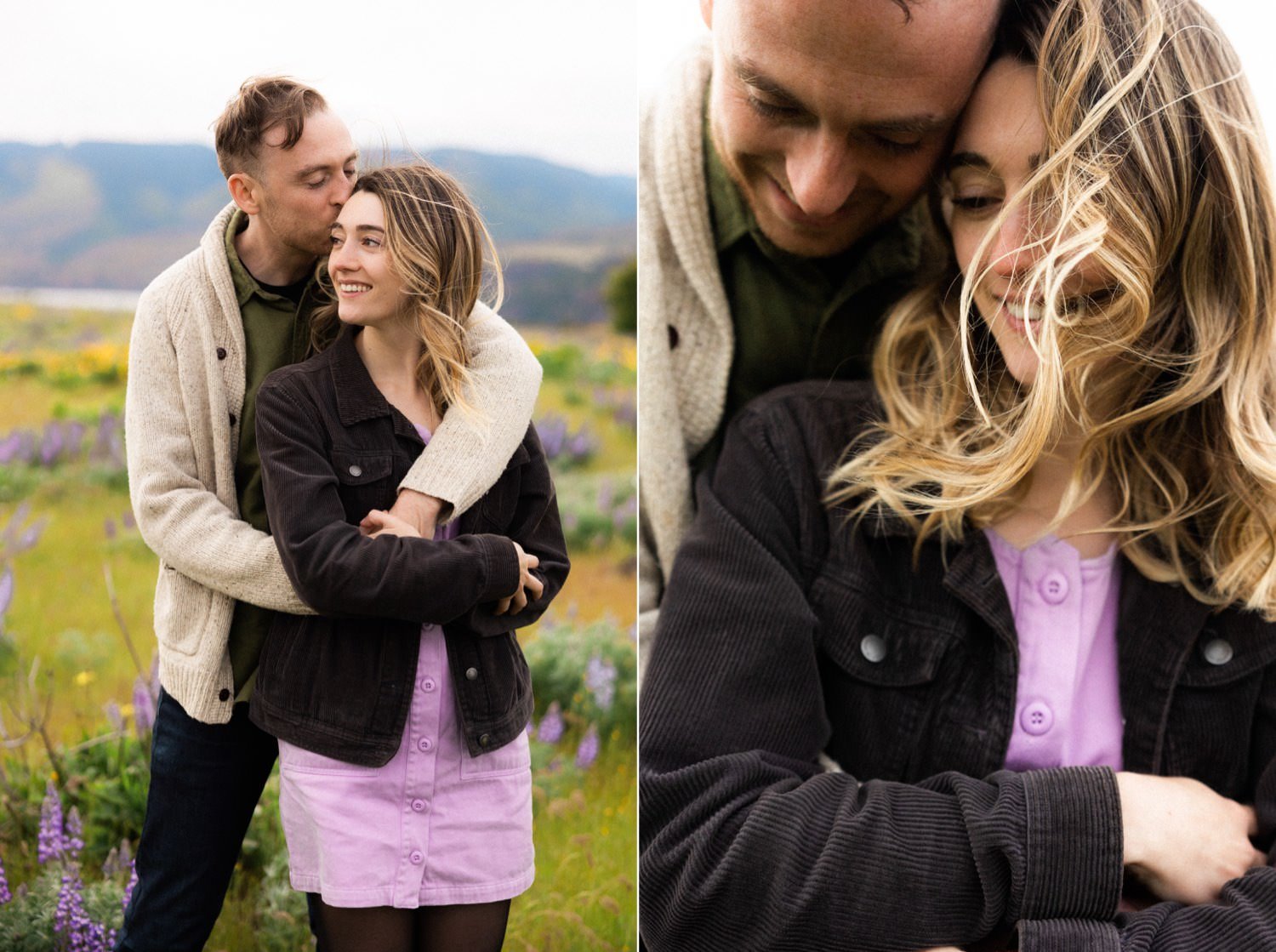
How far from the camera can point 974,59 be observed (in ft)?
Answer: 5.54

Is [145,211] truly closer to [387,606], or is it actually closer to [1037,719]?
[387,606]

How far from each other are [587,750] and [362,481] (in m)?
0.56

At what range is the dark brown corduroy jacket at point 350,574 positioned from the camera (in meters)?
1.42

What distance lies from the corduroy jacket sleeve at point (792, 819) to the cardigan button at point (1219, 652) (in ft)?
0.95

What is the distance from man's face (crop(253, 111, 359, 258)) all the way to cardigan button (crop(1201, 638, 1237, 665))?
1352 millimetres

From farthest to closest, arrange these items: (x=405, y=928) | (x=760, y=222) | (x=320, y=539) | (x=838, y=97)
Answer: (x=760, y=222), (x=838, y=97), (x=405, y=928), (x=320, y=539)

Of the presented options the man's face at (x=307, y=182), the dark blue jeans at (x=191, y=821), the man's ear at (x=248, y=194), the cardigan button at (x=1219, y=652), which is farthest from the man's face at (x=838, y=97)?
the dark blue jeans at (x=191, y=821)

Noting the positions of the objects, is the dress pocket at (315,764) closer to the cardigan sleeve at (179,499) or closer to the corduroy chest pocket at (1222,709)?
the cardigan sleeve at (179,499)

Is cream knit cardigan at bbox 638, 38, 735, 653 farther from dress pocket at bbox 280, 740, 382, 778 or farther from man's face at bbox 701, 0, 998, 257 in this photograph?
dress pocket at bbox 280, 740, 382, 778

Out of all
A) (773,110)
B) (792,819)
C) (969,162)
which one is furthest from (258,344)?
(969,162)

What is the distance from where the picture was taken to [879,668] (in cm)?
182

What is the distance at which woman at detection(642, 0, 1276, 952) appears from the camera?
161 cm

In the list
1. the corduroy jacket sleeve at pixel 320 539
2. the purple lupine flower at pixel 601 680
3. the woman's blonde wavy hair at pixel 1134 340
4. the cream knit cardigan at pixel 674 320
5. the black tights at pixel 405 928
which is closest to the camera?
the corduroy jacket sleeve at pixel 320 539

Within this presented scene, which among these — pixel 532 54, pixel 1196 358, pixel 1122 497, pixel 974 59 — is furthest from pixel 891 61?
pixel 1122 497
